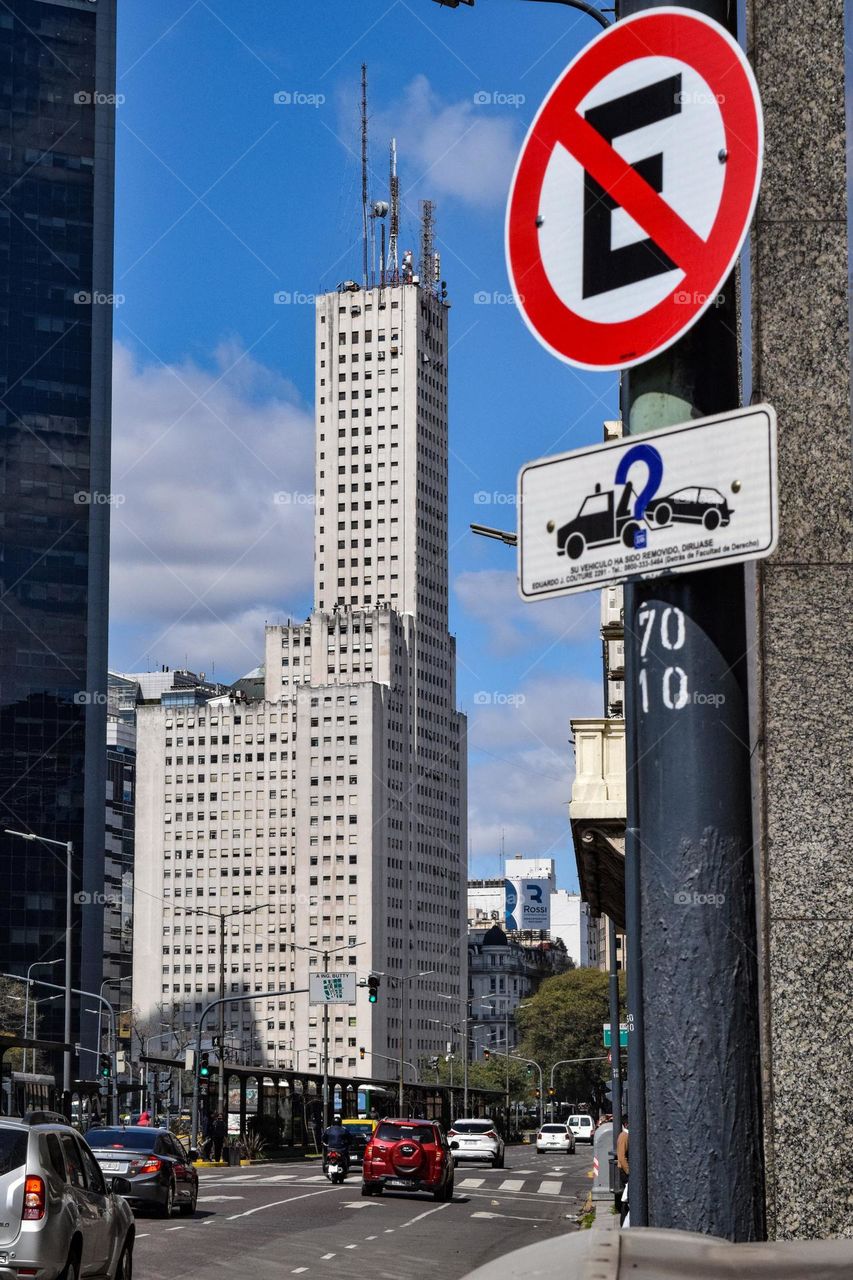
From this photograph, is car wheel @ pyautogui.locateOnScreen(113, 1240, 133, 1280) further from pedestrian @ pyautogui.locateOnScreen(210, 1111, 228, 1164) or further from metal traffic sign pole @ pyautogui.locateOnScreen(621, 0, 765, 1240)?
pedestrian @ pyautogui.locateOnScreen(210, 1111, 228, 1164)

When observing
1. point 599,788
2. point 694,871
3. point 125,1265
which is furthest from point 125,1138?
point 694,871

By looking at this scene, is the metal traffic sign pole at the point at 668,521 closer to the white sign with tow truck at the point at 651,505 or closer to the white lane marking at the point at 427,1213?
the white sign with tow truck at the point at 651,505

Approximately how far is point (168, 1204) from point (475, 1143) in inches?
1289

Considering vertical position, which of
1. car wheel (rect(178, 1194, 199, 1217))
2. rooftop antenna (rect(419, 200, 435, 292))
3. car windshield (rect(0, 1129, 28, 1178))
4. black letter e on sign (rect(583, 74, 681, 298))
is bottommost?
car wheel (rect(178, 1194, 199, 1217))

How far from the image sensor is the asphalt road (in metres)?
20.7

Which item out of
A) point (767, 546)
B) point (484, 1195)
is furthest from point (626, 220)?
point (484, 1195)

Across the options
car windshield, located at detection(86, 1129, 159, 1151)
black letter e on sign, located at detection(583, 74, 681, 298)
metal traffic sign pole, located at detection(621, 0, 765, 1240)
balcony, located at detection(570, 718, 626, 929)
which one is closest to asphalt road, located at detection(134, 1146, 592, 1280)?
car windshield, located at detection(86, 1129, 159, 1151)

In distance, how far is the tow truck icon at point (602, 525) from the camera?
3.53m

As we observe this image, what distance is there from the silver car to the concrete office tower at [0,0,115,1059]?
379ft

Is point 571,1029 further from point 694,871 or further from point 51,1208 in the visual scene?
point 694,871

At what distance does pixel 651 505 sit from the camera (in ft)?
11.5

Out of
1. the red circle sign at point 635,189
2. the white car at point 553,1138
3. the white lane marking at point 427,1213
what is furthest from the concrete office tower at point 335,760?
the red circle sign at point 635,189

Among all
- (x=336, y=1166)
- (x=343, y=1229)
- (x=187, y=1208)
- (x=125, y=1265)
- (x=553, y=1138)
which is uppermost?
(x=125, y=1265)

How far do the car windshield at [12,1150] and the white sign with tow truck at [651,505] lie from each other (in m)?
11.4
